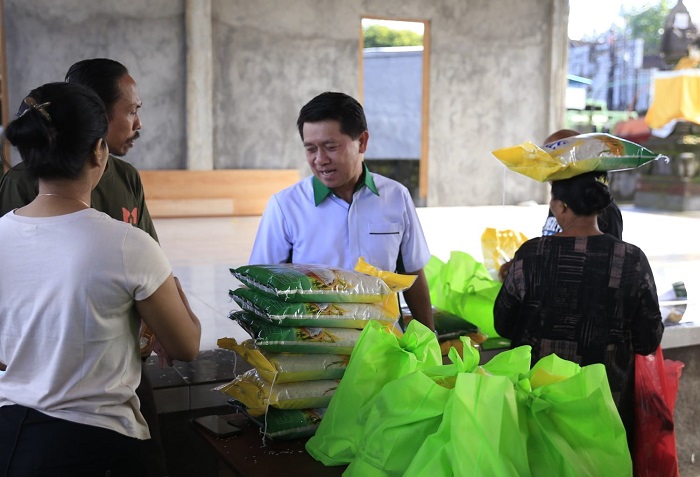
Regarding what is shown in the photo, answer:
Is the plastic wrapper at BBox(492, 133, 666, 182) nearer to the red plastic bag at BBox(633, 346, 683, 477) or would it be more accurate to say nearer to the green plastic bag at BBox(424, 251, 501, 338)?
the red plastic bag at BBox(633, 346, 683, 477)

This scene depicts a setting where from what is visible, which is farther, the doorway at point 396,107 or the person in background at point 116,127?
the doorway at point 396,107

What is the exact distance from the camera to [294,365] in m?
1.76

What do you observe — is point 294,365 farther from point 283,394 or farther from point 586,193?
point 586,193

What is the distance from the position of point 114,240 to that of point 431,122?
12587 mm

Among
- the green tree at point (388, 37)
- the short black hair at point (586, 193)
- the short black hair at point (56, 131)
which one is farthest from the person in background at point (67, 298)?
the green tree at point (388, 37)

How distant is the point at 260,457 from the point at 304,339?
0.26 metres

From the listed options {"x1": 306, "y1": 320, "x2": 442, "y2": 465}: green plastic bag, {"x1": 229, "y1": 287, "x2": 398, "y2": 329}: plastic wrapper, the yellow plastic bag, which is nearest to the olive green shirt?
{"x1": 229, "y1": 287, "x2": 398, "y2": 329}: plastic wrapper

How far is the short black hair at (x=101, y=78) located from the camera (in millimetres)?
2141

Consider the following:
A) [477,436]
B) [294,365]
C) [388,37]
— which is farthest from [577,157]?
[388,37]

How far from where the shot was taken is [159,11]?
1155 centimetres

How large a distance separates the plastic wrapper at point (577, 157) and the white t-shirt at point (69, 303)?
1.19m

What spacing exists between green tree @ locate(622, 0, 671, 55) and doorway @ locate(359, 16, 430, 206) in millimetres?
3829

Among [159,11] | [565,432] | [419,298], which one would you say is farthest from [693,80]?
[565,432]

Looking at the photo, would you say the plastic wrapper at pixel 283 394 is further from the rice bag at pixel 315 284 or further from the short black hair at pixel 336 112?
the short black hair at pixel 336 112
